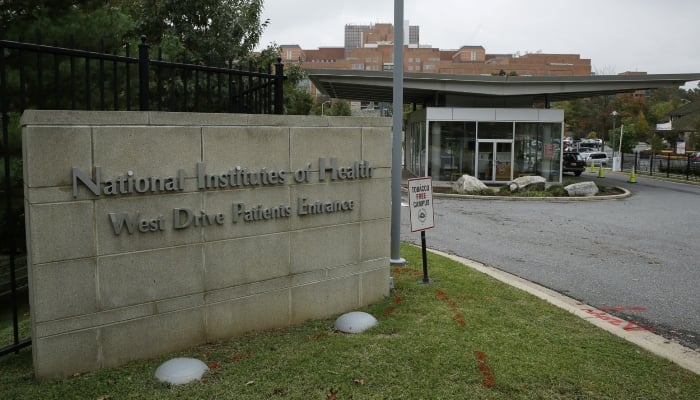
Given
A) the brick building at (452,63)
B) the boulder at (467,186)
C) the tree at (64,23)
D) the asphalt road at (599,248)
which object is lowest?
the asphalt road at (599,248)

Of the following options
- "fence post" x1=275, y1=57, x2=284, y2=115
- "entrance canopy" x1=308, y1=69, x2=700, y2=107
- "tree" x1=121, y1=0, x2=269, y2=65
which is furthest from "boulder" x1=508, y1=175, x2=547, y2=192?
"fence post" x1=275, y1=57, x2=284, y2=115

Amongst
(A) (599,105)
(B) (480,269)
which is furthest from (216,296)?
(A) (599,105)

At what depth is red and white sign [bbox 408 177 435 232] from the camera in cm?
821

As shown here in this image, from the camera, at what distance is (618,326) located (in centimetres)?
700

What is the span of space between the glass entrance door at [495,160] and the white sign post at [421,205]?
21.3 meters

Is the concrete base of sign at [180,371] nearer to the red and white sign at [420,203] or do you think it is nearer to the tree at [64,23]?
the red and white sign at [420,203]

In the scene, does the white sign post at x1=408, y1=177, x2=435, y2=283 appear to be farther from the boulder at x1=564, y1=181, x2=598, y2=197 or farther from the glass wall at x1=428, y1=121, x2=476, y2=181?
the glass wall at x1=428, y1=121, x2=476, y2=181

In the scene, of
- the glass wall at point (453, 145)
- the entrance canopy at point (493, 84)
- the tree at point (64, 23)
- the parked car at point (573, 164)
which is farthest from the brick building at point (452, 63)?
the tree at point (64, 23)

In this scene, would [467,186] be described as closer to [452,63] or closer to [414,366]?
[414,366]

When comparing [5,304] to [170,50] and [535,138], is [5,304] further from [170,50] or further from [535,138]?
[535,138]

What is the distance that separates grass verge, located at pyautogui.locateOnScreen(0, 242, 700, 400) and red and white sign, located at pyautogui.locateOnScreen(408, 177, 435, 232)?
1.63 metres

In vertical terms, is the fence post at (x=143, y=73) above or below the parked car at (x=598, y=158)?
above

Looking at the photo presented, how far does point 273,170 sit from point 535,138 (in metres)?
24.9

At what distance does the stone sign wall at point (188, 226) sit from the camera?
482 cm
